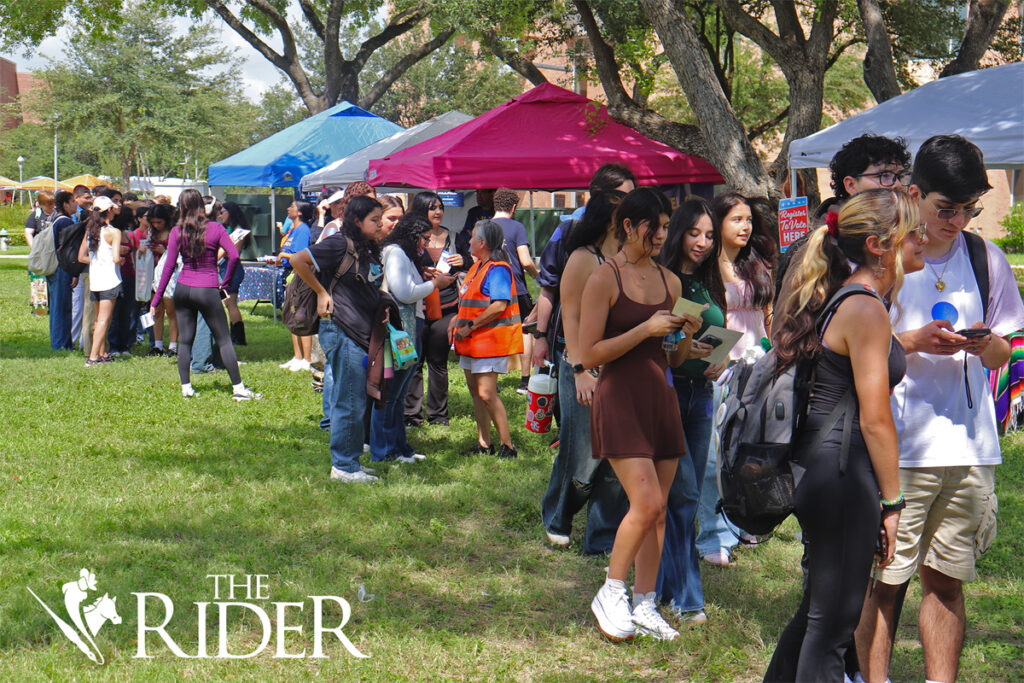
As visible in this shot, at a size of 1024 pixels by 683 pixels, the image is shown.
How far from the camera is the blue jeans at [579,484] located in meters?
5.48

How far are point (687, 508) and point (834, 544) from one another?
1.59 meters

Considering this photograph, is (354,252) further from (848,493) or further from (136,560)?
(848,493)

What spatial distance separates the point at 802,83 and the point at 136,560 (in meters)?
11.1

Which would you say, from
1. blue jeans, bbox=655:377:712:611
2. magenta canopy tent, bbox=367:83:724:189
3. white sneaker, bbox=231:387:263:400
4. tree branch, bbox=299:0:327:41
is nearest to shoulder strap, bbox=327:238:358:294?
blue jeans, bbox=655:377:712:611

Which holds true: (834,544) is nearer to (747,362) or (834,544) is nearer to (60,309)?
(747,362)

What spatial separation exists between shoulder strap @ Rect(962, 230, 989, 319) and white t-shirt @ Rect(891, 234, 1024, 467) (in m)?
0.02

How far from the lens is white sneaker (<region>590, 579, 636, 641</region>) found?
4.50 metres

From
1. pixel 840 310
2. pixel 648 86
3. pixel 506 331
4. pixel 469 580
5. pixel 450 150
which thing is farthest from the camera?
pixel 648 86

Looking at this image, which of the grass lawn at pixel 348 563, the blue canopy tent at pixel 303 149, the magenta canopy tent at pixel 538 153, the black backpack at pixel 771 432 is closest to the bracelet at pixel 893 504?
the black backpack at pixel 771 432

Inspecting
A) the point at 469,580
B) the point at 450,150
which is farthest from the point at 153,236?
the point at 469,580

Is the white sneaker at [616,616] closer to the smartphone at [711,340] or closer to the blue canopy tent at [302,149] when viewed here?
the smartphone at [711,340]

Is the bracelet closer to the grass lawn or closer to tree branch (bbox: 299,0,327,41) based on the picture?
the grass lawn

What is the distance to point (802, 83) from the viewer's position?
13.7m

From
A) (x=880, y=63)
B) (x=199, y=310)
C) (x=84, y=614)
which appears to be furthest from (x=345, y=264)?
(x=880, y=63)
